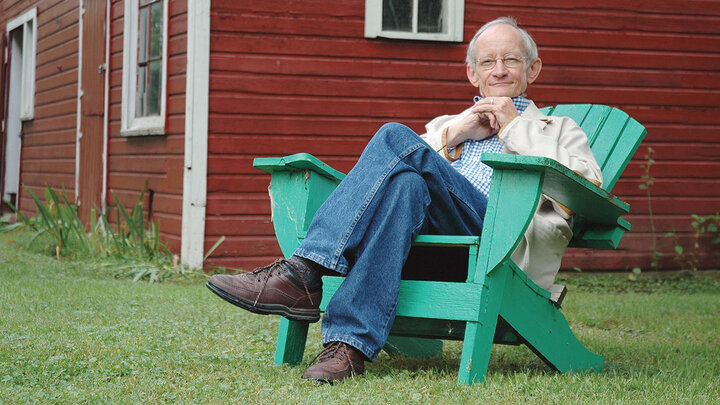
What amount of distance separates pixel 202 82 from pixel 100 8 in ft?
7.79

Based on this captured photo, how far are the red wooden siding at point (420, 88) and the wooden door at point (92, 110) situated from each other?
2.18 m

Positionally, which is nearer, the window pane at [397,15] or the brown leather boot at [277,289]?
the brown leather boot at [277,289]

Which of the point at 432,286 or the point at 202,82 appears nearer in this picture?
the point at 432,286

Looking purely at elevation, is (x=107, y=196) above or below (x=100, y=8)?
below

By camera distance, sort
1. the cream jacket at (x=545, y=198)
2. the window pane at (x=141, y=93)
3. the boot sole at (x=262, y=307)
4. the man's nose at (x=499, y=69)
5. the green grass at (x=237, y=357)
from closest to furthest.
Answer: the green grass at (x=237, y=357)
the boot sole at (x=262, y=307)
the cream jacket at (x=545, y=198)
the man's nose at (x=499, y=69)
the window pane at (x=141, y=93)

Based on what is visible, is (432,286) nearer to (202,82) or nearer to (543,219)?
(543,219)

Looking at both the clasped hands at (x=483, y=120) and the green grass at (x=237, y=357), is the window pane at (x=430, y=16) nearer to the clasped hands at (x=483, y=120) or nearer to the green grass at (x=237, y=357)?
the green grass at (x=237, y=357)

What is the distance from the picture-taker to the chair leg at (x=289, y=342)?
2.63m

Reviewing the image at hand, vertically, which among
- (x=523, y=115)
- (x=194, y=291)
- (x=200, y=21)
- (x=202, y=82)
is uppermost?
(x=200, y=21)

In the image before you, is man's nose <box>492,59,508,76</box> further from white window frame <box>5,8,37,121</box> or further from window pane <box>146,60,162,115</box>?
white window frame <box>5,8,37,121</box>

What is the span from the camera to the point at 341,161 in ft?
19.2

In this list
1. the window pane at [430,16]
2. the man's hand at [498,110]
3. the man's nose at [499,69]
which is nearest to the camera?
the man's hand at [498,110]

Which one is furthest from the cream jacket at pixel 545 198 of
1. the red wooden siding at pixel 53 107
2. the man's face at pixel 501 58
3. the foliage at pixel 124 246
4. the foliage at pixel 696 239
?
the red wooden siding at pixel 53 107

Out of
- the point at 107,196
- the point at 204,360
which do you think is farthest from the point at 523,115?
the point at 107,196
